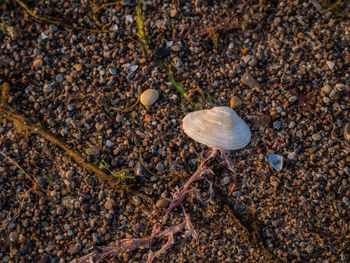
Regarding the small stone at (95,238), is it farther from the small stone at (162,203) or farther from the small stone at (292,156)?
the small stone at (292,156)

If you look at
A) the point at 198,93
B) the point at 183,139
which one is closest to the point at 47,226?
the point at 183,139

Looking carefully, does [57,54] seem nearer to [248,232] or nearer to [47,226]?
[47,226]

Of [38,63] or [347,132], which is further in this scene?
[38,63]

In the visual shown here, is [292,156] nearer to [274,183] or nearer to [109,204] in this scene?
[274,183]

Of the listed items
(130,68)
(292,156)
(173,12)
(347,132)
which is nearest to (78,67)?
(130,68)

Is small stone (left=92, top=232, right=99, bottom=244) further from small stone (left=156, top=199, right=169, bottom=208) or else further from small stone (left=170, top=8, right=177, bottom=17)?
small stone (left=170, top=8, right=177, bottom=17)

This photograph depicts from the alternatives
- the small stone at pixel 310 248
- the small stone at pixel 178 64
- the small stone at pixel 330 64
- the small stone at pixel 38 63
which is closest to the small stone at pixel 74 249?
the small stone at pixel 38 63

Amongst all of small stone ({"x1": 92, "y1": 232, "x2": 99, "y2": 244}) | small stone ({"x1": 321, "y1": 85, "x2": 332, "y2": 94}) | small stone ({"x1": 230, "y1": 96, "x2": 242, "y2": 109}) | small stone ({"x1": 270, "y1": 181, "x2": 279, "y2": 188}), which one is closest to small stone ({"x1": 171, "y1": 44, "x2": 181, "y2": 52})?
small stone ({"x1": 230, "y1": 96, "x2": 242, "y2": 109})
